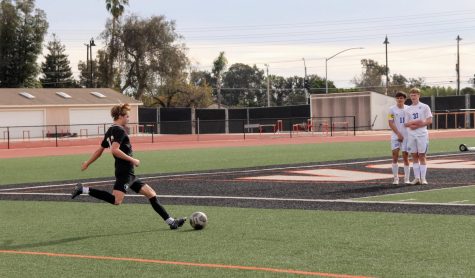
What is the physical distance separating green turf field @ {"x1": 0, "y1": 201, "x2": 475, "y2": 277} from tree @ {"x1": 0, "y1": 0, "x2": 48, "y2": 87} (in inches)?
2937

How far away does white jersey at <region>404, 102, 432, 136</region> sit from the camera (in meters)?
16.3

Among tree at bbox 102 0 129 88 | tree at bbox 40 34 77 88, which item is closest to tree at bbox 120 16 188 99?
tree at bbox 102 0 129 88

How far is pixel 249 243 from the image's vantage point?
9.82 metres

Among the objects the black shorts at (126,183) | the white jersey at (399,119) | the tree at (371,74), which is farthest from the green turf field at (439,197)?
the tree at (371,74)

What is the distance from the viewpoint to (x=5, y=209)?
575 inches

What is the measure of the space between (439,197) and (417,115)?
2545 millimetres

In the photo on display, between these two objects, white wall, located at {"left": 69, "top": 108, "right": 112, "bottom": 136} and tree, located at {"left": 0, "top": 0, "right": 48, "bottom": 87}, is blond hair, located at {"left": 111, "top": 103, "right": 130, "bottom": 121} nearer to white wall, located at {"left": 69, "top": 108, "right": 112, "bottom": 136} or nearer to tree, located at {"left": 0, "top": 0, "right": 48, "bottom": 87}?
white wall, located at {"left": 69, "top": 108, "right": 112, "bottom": 136}

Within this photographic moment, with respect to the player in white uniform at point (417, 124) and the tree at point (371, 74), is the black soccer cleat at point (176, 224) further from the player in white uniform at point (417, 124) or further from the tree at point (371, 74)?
the tree at point (371, 74)

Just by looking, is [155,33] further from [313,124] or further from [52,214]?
[52,214]

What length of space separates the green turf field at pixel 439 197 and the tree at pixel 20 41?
245 ft

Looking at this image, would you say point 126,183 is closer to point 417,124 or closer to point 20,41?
point 417,124

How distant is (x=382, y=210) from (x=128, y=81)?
265ft

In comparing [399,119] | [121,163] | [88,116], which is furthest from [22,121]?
[121,163]

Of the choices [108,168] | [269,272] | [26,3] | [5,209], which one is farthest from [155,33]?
[269,272]
